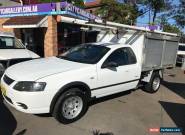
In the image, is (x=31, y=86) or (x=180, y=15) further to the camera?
(x=180, y=15)

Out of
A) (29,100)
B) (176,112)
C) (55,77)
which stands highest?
(55,77)

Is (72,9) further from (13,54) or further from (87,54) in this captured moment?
(87,54)

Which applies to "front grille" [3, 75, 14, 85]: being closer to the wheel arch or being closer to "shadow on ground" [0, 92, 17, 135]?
"shadow on ground" [0, 92, 17, 135]

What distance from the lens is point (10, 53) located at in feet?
24.4

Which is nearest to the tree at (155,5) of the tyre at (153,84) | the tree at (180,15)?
the tree at (180,15)

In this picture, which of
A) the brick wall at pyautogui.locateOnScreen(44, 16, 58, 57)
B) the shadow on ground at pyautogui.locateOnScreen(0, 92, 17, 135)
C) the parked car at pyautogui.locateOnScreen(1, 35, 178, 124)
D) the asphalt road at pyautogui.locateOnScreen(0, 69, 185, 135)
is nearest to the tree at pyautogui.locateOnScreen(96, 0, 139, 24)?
the brick wall at pyautogui.locateOnScreen(44, 16, 58, 57)

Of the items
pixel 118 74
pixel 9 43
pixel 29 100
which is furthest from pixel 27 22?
pixel 29 100

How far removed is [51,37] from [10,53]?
5.19 m

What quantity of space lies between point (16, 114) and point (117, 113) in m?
2.40

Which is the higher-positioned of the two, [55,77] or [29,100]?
[55,77]

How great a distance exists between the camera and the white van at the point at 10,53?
6887mm

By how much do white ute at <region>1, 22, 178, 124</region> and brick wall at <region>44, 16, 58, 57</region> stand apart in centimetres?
610

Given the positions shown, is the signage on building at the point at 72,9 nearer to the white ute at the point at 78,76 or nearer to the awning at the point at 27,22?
the awning at the point at 27,22

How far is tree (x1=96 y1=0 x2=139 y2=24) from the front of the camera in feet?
80.5
